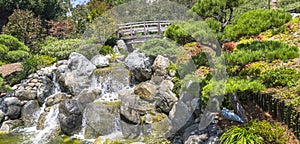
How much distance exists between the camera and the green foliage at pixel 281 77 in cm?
612

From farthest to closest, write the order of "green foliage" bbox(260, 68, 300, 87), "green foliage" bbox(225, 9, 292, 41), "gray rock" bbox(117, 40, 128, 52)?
1. "gray rock" bbox(117, 40, 128, 52)
2. "green foliage" bbox(260, 68, 300, 87)
3. "green foliage" bbox(225, 9, 292, 41)

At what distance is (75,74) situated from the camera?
11898mm

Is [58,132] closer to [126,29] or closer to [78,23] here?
[126,29]

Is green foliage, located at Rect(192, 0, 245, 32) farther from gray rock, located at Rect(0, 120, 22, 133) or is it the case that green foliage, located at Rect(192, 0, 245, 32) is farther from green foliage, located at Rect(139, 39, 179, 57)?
gray rock, located at Rect(0, 120, 22, 133)

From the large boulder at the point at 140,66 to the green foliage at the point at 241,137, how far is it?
6.25 m

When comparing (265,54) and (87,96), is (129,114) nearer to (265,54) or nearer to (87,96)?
(87,96)

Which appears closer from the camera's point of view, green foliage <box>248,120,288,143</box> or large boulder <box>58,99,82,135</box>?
green foliage <box>248,120,288,143</box>

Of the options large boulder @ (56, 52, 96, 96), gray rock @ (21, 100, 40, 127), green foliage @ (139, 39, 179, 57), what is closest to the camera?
gray rock @ (21, 100, 40, 127)

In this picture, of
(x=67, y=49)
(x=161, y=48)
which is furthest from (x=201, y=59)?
(x=67, y=49)

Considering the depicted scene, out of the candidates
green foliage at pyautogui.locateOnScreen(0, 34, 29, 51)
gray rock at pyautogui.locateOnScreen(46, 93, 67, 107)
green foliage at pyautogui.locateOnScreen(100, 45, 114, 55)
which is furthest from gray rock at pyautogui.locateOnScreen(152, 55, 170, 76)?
green foliage at pyautogui.locateOnScreen(0, 34, 29, 51)

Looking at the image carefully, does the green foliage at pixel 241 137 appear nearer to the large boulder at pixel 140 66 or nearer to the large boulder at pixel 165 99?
the large boulder at pixel 165 99

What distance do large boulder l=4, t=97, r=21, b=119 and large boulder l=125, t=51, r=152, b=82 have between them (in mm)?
5235

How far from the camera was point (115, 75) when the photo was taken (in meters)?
12.1

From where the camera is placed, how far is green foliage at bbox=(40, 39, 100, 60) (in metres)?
14.4
